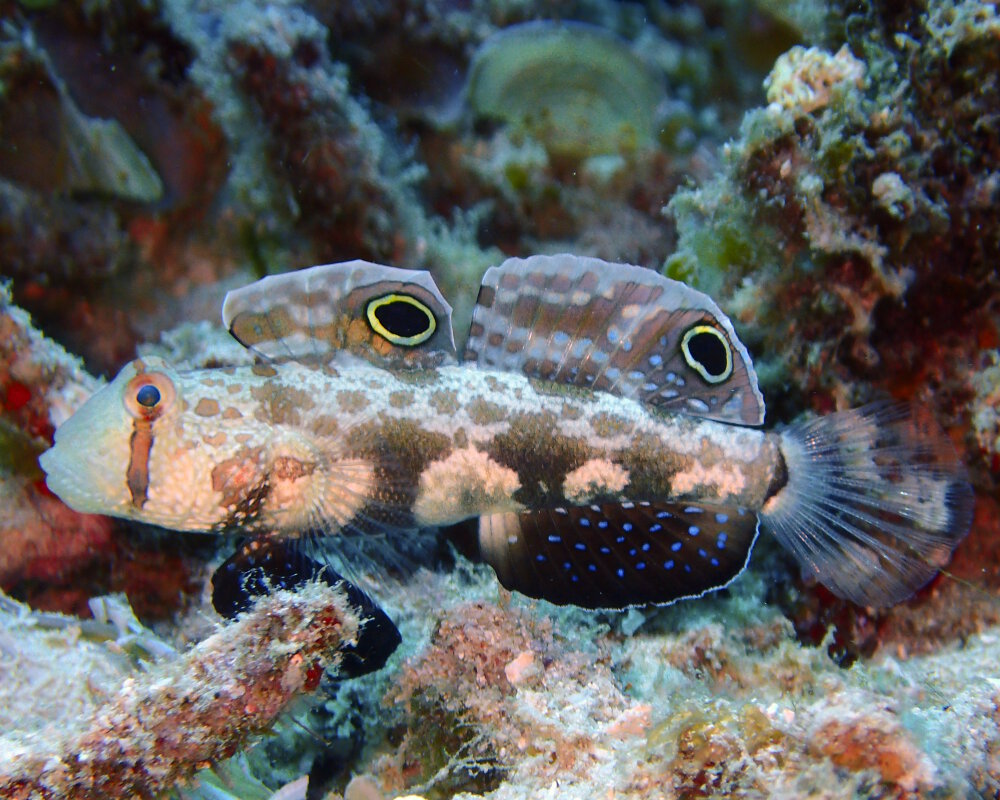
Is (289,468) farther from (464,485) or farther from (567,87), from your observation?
(567,87)

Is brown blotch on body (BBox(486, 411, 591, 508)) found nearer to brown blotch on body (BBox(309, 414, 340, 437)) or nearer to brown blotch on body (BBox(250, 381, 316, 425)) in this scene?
brown blotch on body (BBox(309, 414, 340, 437))

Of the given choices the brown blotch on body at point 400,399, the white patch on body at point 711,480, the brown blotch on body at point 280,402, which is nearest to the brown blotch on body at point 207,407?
the brown blotch on body at point 280,402

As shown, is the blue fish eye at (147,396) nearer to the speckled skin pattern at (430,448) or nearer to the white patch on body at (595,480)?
the speckled skin pattern at (430,448)

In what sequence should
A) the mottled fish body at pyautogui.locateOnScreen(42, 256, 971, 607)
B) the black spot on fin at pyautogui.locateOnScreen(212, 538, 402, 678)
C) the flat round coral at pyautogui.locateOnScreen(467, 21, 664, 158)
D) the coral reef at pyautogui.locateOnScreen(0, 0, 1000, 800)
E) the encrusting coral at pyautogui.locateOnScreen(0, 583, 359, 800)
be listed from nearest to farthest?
the encrusting coral at pyautogui.locateOnScreen(0, 583, 359, 800), the coral reef at pyautogui.locateOnScreen(0, 0, 1000, 800), the black spot on fin at pyautogui.locateOnScreen(212, 538, 402, 678), the mottled fish body at pyautogui.locateOnScreen(42, 256, 971, 607), the flat round coral at pyautogui.locateOnScreen(467, 21, 664, 158)

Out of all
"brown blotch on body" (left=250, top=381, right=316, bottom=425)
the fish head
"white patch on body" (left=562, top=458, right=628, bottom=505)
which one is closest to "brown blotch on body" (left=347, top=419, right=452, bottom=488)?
"brown blotch on body" (left=250, top=381, right=316, bottom=425)

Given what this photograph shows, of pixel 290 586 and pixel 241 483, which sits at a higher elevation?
pixel 241 483

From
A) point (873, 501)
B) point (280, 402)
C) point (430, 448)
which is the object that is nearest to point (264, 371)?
point (280, 402)
